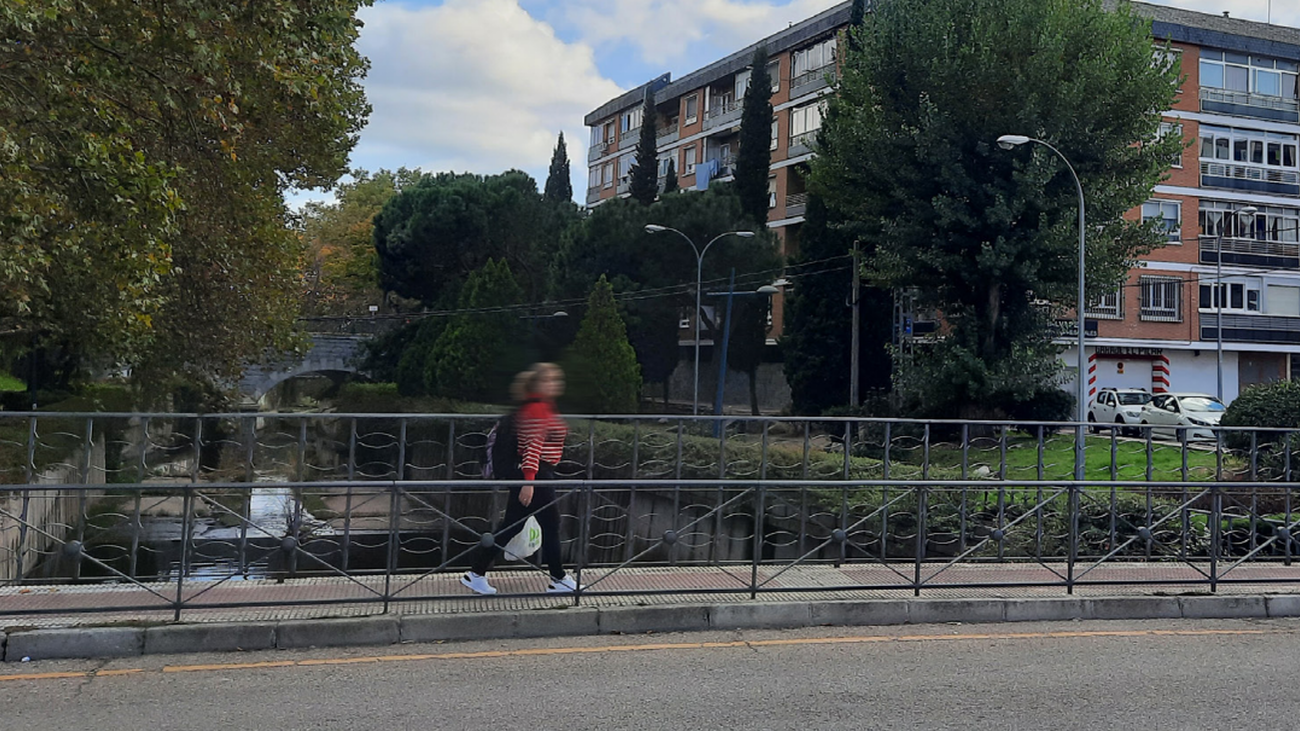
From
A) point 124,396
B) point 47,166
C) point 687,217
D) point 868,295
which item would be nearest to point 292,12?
point 47,166

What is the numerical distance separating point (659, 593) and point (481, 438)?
10.4 meters

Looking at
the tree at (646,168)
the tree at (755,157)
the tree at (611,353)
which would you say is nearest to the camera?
the tree at (611,353)

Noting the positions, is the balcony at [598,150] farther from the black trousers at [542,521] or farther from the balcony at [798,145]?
the black trousers at [542,521]

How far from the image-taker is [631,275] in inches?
1917

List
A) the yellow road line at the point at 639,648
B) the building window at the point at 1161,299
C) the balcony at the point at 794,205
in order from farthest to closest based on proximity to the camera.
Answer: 1. the balcony at the point at 794,205
2. the building window at the point at 1161,299
3. the yellow road line at the point at 639,648

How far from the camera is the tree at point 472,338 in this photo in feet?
141

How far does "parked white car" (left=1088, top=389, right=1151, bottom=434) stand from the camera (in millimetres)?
34219

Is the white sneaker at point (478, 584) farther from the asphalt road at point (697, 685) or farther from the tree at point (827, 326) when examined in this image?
the tree at point (827, 326)

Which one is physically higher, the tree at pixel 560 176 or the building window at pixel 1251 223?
the tree at pixel 560 176

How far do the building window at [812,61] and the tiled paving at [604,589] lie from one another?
41.0m

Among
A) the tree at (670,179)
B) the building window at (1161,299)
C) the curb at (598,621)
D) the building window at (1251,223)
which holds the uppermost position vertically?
the tree at (670,179)

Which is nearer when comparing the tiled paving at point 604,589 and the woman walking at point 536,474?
the tiled paving at point 604,589

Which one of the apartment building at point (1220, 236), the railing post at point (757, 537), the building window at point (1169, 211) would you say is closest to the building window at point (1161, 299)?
the apartment building at point (1220, 236)

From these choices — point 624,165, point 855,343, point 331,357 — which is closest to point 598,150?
point 624,165
